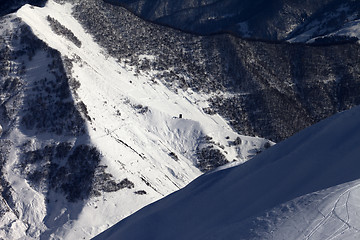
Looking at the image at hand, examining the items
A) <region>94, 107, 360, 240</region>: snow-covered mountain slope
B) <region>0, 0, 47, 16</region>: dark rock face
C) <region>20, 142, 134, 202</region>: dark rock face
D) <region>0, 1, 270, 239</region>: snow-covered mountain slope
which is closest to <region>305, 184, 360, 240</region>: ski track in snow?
<region>94, 107, 360, 240</region>: snow-covered mountain slope

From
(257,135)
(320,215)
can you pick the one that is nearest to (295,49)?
(257,135)

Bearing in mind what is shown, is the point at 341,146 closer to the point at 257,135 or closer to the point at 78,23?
the point at 257,135

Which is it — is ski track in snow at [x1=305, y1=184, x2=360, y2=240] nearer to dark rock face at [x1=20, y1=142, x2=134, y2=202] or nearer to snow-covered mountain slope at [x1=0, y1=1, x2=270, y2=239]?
snow-covered mountain slope at [x1=0, y1=1, x2=270, y2=239]

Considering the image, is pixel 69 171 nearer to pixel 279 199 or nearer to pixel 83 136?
pixel 83 136

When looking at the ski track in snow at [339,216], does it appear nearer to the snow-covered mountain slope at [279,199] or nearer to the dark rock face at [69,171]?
the snow-covered mountain slope at [279,199]

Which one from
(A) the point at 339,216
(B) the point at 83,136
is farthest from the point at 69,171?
(A) the point at 339,216

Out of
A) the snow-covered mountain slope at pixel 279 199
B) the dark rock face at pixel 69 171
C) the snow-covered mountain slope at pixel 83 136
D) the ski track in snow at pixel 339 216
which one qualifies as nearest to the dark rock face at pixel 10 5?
the snow-covered mountain slope at pixel 83 136
